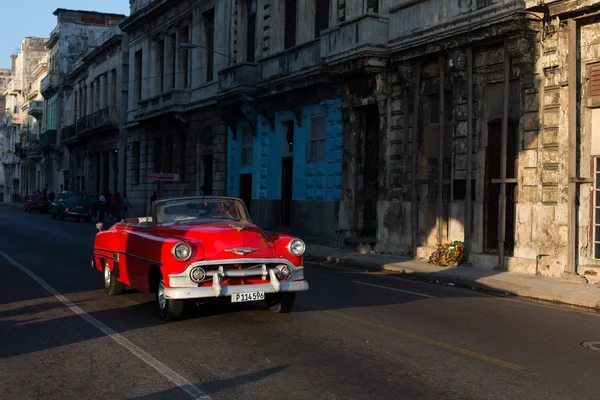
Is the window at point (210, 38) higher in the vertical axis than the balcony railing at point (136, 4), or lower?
lower

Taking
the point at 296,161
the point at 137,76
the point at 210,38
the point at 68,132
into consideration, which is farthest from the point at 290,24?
the point at 68,132

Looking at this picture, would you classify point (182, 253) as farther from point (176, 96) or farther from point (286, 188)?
point (176, 96)

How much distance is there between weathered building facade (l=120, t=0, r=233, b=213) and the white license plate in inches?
849

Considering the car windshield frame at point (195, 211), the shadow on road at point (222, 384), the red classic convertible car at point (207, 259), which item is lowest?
the shadow on road at point (222, 384)

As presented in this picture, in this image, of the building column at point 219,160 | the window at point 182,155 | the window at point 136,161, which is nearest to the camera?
the building column at point 219,160

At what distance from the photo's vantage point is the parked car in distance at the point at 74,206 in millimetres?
41000

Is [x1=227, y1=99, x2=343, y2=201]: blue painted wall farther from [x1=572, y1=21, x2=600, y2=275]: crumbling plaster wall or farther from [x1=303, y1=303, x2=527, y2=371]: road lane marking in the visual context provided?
[x1=303, y1=303, x2=527, y2=371]: road lane marking

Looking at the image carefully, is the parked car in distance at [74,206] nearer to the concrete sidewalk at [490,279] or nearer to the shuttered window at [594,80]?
the concrete sidewalk at [490,279]

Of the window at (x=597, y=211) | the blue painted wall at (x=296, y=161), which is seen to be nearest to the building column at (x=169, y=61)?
the blue painted wall at (x=296, y=161)

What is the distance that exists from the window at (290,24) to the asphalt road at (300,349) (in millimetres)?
17328

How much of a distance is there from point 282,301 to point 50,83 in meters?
65.3

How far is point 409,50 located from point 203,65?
1641 centimetres

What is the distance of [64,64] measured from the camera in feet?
221

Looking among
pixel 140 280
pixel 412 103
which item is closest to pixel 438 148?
pixel 412 103
